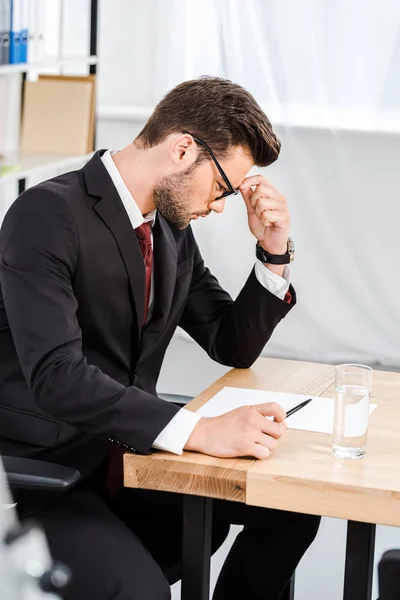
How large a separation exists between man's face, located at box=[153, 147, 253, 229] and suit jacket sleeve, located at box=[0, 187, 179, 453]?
0.23 metres

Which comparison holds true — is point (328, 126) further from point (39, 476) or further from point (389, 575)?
point (389, 575)

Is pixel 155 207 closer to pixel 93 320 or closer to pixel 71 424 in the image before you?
pixel 93 320

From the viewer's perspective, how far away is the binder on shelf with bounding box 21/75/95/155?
3785 mm

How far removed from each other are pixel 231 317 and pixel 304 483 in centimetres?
65

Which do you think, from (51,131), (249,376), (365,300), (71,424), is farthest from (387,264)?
(71,424)

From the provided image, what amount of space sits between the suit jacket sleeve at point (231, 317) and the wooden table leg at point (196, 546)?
459mm

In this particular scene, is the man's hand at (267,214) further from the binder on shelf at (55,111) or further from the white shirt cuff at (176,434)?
the binder on shelf at (55,111)

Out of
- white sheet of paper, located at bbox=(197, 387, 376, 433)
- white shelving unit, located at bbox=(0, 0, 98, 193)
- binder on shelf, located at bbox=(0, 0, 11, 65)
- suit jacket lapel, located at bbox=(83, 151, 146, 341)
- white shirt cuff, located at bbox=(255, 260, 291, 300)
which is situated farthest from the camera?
white shelving unit, located at bbox=(0, 0, 98, 193)

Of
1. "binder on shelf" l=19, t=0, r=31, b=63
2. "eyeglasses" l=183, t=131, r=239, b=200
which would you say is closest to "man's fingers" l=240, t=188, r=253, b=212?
"eyeglasses" l=183, t=131, r=239, b=200

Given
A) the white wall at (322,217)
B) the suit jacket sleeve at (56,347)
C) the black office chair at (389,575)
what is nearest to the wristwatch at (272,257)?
the suit jacket sleeve at (56,347)

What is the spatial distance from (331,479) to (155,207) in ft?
2.12

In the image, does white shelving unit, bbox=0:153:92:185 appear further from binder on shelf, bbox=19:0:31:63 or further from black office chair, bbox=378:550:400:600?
black office chair, bbox=378:550:400:600


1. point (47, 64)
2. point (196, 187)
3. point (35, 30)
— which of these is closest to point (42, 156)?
point (47, 64)

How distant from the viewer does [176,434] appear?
1.33 metres
